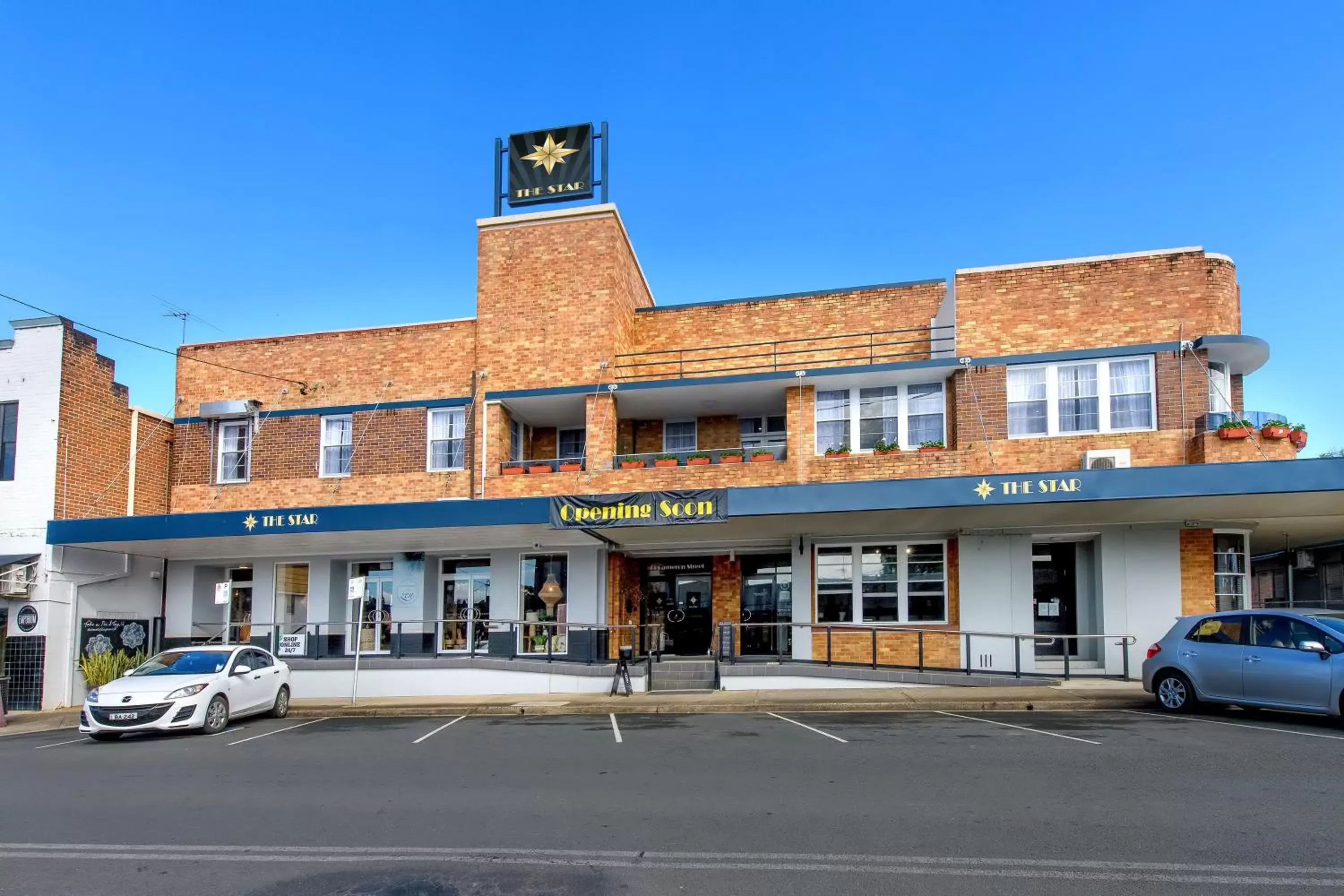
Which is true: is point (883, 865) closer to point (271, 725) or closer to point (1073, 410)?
point (271, 725)

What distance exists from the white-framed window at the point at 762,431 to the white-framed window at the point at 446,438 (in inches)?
265

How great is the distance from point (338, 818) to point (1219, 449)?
1696 cm

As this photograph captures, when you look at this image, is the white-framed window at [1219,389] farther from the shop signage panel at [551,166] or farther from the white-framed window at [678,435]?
the shop signage panel at [551,166]

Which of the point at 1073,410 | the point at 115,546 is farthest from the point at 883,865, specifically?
the point at 115,546

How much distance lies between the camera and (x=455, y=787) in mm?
9812

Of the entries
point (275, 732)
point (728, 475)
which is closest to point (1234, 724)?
point (728, 475)

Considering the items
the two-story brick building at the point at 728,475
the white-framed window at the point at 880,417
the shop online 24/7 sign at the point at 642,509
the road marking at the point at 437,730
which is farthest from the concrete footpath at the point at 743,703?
the white-framed window at the point at 880,417

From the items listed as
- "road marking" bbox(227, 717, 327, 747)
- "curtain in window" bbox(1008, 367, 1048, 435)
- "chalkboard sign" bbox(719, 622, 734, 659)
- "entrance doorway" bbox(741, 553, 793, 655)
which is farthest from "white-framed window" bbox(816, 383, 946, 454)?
"road marking" bbox(227, 717, 327, 747)

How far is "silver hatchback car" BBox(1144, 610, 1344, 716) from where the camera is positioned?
40.8 feet

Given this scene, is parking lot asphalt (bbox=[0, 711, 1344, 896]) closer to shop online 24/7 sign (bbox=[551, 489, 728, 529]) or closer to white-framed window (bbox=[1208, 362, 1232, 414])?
shop online 24/7 sign (bbox=[551, 489, 728, 529])

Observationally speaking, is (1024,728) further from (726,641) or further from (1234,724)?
(726,641)

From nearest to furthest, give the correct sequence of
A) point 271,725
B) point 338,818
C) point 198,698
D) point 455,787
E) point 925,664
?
point 338,818, point 455,787, point 198,698, point 271,725, point 925,664

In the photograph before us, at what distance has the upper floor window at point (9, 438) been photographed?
71.4 feet

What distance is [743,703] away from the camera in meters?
16.9
